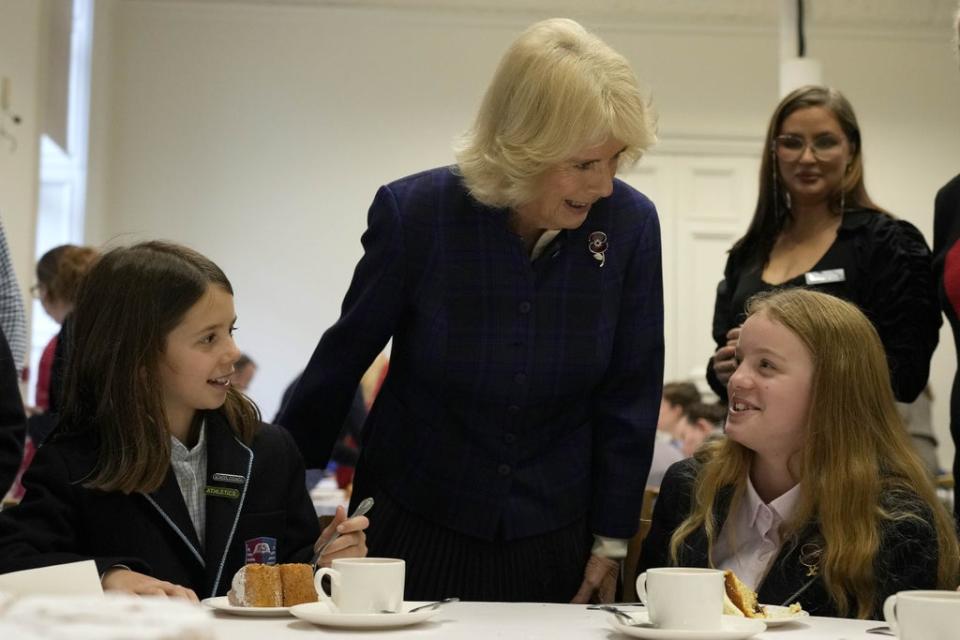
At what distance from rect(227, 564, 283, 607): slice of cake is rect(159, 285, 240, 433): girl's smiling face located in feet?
1.91

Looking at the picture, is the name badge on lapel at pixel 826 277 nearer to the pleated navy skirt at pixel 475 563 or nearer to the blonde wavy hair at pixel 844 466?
the blonde wavy hair at pixel 844 466

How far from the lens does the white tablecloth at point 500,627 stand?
1408 millimetres

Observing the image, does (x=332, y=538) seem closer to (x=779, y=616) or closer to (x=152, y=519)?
(x=152, y=519)

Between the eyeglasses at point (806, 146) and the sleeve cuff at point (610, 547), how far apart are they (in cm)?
118

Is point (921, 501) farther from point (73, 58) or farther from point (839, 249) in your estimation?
point (73, 58)

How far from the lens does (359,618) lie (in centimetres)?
142

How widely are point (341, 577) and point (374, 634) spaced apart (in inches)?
3.7

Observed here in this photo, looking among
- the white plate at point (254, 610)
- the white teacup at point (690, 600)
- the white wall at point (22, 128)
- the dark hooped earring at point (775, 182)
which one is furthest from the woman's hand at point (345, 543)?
the white wall at point (22, 128)

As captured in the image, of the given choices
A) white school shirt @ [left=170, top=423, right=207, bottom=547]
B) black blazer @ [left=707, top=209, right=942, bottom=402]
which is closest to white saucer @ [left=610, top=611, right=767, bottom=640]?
white school shirt @ [left=170, top=423, right=207, bottom=547]

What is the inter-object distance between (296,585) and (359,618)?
0.21 metres

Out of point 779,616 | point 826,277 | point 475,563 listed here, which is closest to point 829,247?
point 826,277

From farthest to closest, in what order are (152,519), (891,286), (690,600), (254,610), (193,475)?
(891,286), (193,475), (152,519), (254,610), (690,600)

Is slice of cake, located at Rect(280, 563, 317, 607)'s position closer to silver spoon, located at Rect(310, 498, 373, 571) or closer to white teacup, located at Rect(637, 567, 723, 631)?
silver spoon, located at Rect(310, 498, 373, 571)

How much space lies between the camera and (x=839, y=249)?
2.87 metres
